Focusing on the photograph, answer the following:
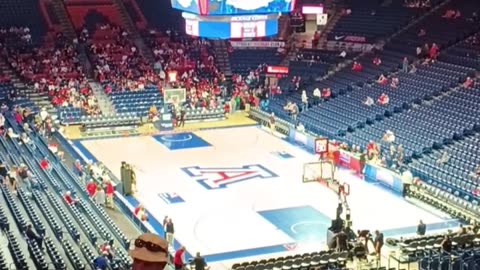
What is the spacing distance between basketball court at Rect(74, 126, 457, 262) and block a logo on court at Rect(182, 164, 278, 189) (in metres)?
0.04

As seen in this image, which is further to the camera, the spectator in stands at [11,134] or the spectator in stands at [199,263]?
the spectator in stands at [11,134]

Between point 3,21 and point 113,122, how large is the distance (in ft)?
43.1

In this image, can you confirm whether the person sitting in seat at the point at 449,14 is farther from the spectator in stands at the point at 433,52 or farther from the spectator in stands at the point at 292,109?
the spectator in stands at the point at 292,109

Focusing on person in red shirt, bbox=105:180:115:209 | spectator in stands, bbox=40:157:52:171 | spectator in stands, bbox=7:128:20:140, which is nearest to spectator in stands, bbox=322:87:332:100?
spectator in stands, bbox=7:128:20:140

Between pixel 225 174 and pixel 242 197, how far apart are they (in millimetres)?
3066

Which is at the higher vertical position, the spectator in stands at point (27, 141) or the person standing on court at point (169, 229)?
the spectator in stands at point (27, 141)

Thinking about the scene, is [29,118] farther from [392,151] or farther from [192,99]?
[392,151]

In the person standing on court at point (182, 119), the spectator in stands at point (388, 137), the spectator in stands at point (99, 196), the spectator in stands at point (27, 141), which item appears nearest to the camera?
the spectator in stands at point (99, 196)

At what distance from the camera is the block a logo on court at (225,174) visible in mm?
27719

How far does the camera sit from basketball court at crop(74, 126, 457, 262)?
22.1 metres

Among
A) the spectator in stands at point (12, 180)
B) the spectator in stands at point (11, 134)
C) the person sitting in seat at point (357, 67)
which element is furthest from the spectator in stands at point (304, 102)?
the spectator in stands at point (12, 180)

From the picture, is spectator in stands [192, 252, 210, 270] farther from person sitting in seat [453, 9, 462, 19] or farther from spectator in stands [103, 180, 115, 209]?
person sitting in seat [453, 9, 462, 19]

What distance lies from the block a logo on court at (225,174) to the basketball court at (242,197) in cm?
4

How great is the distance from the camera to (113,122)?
126ft
